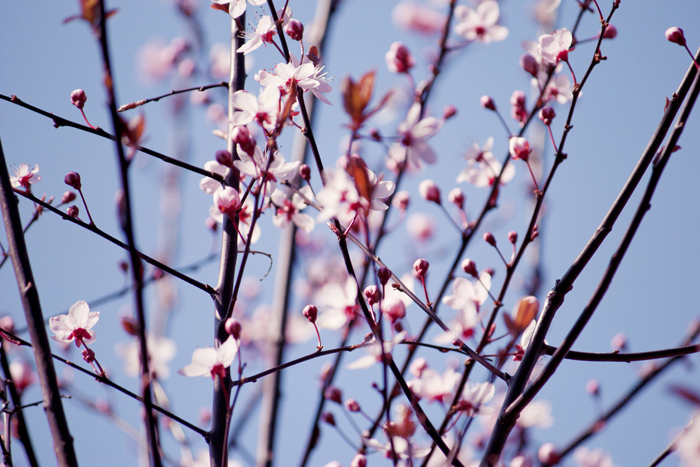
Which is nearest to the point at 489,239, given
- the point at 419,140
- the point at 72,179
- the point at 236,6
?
the point at 419,140

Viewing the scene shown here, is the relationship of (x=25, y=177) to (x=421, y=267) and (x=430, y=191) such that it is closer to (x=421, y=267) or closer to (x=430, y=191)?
(x=421, y=267)

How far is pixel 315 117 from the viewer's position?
87.7 inches

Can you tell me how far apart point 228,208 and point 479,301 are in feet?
2.08

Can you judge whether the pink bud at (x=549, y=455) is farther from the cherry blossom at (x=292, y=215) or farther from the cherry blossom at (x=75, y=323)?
the cherry blossom at (x=75, y=323)

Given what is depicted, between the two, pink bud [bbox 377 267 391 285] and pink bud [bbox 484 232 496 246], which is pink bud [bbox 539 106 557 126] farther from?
pink bud [bbox 377 267 391 285]

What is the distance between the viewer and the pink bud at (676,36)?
1056 millimetres

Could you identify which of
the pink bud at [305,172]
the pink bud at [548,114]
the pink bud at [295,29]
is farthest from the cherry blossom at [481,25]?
the pink bud at [305,172]

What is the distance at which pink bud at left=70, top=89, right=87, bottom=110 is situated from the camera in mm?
1111

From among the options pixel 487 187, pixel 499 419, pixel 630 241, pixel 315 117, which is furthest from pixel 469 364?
pixel 315 117

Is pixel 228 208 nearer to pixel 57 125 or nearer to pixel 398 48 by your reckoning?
pixel 57 125

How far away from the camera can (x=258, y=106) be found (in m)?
0.97

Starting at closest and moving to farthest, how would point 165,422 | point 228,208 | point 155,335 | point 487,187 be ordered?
point 228,208 < point 487,187 < point 165,422 < point 155,335

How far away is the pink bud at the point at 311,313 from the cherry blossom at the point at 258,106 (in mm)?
357

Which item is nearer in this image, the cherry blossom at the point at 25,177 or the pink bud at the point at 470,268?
the cherry blossom at the point at 25,177
